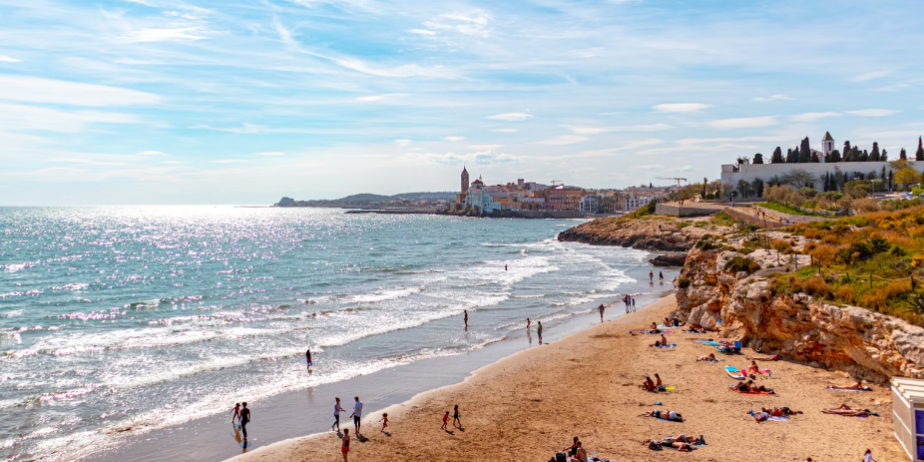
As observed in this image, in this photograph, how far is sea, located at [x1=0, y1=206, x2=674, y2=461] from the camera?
18.8 meters

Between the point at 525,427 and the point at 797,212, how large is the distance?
44.4 m

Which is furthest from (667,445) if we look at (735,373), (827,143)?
(827,143)

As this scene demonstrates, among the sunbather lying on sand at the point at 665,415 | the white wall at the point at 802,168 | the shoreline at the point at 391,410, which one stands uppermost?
the white wall at the point at 802,168

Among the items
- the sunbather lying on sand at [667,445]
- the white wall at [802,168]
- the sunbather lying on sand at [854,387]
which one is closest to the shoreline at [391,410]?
the sunbather lying on sand at [667,445]

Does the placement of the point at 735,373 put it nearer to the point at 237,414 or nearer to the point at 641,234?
the point at 237,414

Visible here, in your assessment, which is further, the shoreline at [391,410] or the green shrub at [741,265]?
the green shrub at [741,265]

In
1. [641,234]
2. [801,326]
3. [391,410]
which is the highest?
[801,326]

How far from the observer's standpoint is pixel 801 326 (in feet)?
65.7

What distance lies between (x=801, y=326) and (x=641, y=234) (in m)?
59.0

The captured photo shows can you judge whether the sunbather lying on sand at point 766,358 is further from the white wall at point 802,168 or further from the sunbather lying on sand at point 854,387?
the white wall at point 802,168

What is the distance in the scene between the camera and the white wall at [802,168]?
6956cm

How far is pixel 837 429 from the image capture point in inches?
585

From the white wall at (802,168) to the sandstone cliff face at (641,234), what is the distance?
10.5 m

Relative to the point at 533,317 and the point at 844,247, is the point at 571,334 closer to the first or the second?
the point at 533,317
